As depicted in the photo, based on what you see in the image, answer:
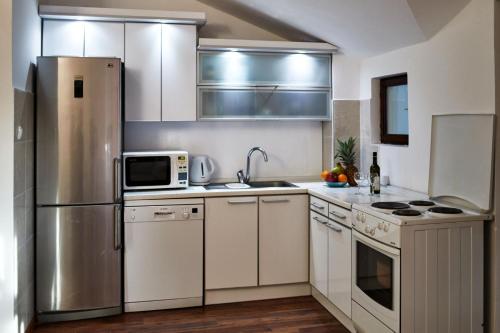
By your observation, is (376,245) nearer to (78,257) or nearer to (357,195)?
(357,195)

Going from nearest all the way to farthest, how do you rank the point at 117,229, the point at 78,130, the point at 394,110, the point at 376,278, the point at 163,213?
the point at 376,278 → the point at 78,130 → the point at 117,229 → the point at 163,213 → the point at 394,110

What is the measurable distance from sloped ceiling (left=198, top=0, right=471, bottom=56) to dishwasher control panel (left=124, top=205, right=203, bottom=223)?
1763 millimetres

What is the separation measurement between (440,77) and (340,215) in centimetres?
115

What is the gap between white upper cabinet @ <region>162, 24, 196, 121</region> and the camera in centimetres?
371

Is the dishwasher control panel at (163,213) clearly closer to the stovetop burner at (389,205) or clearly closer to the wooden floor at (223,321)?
the wooden floor at (223,321)

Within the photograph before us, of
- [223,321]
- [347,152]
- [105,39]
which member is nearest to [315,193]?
[347,152]

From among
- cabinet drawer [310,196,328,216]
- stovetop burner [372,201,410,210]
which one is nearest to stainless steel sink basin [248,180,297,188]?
cabinet drawer [310,196,328,216]

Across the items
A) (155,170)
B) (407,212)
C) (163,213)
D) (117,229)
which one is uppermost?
(155,170)

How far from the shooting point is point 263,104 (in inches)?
158

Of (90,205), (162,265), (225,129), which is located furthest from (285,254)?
(90,205)

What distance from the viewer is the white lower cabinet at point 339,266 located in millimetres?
3027

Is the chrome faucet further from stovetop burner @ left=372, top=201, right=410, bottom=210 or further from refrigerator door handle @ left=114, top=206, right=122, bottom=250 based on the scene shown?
stovetop burner @ left=372, top=201, right=410, bottom=210

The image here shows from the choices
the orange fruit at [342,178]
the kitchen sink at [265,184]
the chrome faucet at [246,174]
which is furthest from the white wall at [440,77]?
the chrome faucet at [246,174]

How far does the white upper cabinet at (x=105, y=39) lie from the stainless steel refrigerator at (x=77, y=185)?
377mm
